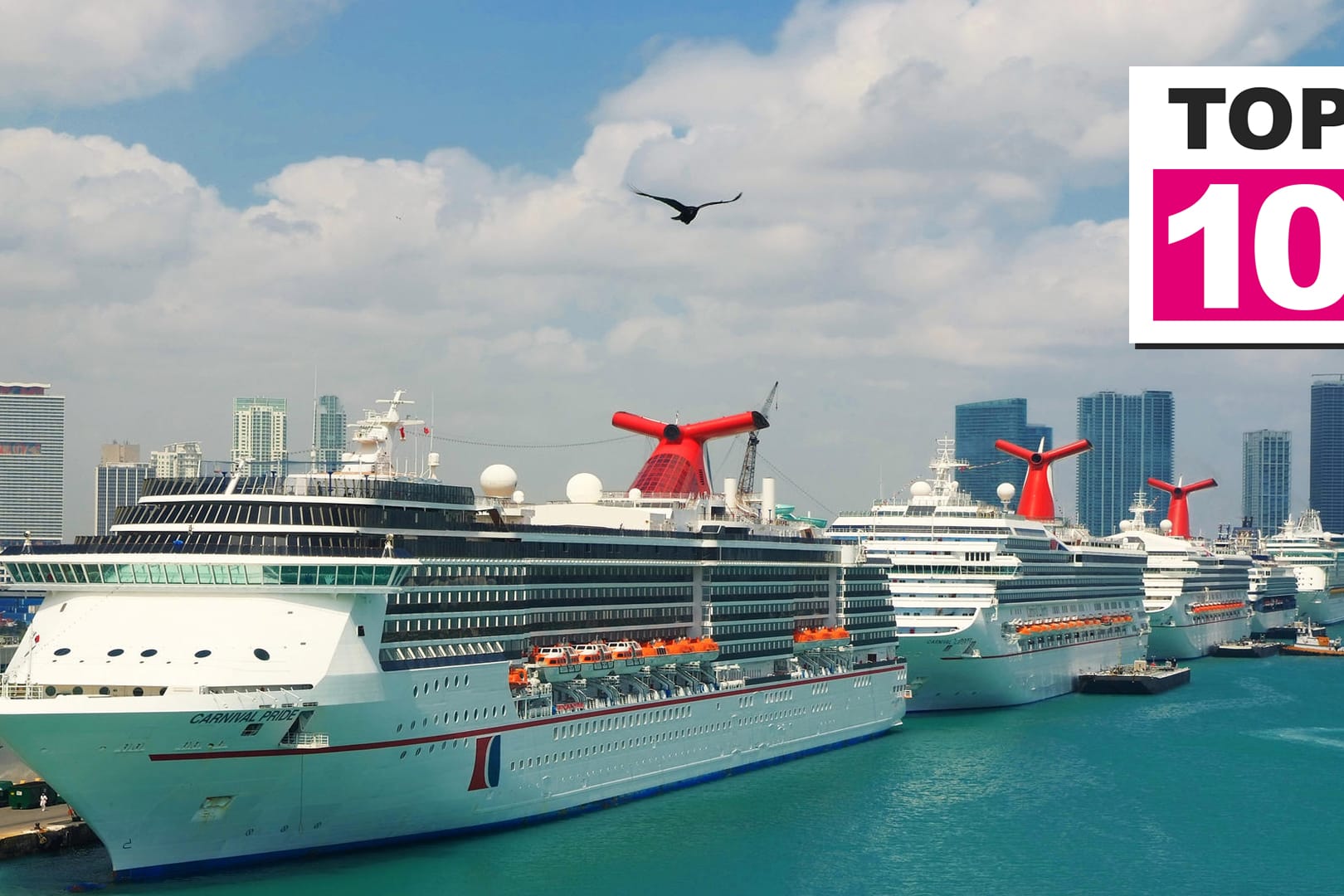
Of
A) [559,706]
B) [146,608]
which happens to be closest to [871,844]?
[559,706]

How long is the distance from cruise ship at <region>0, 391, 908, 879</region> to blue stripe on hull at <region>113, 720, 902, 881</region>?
0.26 feet

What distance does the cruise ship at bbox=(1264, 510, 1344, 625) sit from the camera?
166 metres

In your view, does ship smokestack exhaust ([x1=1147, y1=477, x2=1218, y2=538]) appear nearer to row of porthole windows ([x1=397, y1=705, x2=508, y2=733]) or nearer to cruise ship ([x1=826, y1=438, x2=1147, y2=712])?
cruise ship ([x1=826, y1=438, x2=1147, y2=712])

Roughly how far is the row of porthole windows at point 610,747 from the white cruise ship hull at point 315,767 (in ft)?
0.22

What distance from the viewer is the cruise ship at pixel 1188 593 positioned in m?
116

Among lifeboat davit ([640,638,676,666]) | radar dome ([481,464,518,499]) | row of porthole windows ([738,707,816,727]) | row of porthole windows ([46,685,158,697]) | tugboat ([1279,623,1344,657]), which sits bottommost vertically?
tugboat ([1279,623,1344,657])

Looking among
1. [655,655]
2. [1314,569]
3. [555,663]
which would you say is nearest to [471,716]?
[555,663]

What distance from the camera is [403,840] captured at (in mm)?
41719

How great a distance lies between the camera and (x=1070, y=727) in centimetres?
7419

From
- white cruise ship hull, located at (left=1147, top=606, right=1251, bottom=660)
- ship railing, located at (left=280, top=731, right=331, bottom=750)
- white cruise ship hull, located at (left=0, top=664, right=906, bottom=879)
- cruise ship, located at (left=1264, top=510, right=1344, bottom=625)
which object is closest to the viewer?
white cruise ship hull, located at (left=0, top=664, right=906, bottom=879)

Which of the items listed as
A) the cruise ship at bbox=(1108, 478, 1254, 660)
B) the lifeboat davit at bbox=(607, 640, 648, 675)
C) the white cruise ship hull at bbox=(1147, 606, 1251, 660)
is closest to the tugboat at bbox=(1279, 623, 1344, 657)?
the cruise ship at bbox=(1108, 478, 1254, 660)

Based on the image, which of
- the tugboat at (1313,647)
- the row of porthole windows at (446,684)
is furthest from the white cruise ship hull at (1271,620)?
the row of porthole windows at (446,684)

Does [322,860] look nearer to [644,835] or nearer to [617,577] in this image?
[644,835]

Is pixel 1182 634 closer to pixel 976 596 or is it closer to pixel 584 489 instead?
pixel 976 596
